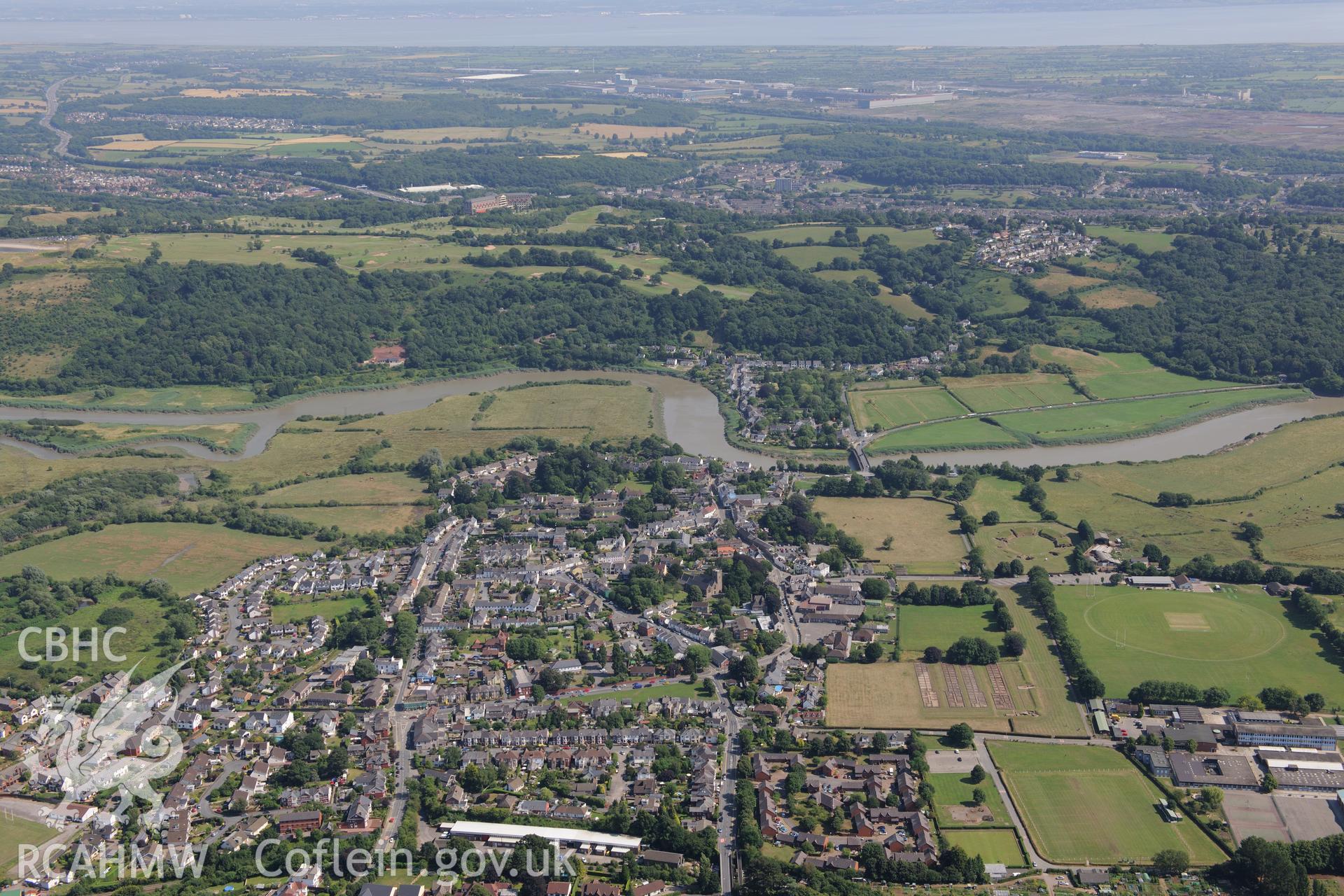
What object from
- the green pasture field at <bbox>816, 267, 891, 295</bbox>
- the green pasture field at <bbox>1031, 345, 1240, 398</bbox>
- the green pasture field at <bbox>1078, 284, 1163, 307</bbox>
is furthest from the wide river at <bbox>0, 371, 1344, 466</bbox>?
the green pasture field at <bbox>816, 267, 891, 295</bbox>

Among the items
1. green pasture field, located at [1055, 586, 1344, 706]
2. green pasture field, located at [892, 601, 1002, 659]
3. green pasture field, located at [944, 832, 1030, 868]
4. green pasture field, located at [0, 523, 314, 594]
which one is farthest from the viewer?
green pasture field, located at [0, 523, 314, 594]

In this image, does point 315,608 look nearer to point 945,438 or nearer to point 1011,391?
point 945,438

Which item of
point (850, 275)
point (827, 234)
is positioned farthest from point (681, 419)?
point (827, 234)

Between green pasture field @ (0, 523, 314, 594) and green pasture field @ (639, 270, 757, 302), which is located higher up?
green pasture field @ (639, 270, 757, 302)

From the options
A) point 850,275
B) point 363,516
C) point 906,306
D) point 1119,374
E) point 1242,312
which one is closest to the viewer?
point 363,516

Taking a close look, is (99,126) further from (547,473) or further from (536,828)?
(536,828)

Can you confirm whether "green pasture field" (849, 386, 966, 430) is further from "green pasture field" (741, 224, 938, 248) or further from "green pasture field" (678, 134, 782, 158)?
"green pasture field" (678, 134, 782, 158)
